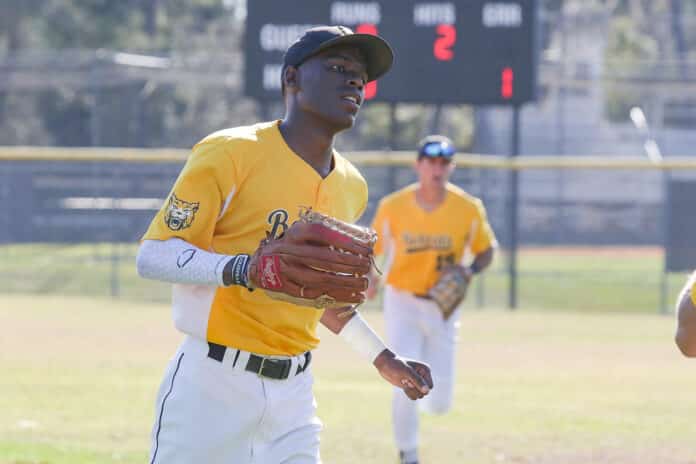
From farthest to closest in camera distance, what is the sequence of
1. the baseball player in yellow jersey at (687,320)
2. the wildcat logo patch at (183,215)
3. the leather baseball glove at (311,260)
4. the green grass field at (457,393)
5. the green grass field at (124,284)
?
the green grass field at (124,284), the green grass field at (457,393), the wildcat logo patch at (183,215), the leather baseball glove at (311,260), the baseball player in yellow jersey at (687,320)

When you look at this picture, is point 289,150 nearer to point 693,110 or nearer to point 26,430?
point 26,430

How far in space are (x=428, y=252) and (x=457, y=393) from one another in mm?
2873

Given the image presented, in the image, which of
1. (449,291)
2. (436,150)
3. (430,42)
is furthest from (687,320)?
(430,42)

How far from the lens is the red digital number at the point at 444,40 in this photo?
61.3 feet

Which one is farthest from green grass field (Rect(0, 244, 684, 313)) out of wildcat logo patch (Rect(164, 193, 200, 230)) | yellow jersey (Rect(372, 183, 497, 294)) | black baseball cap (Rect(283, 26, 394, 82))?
wildcat logo patch (Rect(164, 193, 200, 230))

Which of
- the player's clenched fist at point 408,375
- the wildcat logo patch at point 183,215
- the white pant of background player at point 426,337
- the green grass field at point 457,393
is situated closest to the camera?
the wildcat logo patch at point 183,215

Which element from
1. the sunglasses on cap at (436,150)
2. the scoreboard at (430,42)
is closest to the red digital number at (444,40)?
the scoreboard at (430,42)

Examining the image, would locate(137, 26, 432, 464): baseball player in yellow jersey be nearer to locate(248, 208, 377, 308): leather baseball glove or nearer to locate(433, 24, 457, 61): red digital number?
locate(248, 208, 377, 308): leather baseball glove

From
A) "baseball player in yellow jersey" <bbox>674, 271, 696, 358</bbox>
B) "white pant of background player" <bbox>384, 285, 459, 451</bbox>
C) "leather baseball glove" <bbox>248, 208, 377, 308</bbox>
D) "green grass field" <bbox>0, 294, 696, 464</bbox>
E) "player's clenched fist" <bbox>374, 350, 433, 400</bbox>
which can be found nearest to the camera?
"baseball player in yellow jersey" <bbox>674, 271, 696, 358</bbox>

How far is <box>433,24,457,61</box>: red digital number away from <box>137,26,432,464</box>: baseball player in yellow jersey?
14.1 metres

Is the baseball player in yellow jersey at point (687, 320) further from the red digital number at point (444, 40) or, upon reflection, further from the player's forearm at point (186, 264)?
the red digital number at point (444, 40)

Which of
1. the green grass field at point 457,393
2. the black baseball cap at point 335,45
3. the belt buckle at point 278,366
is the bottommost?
the green grass field at point 457,393

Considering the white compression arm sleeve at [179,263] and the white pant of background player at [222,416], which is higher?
the white compression arm sleeve at [179,263]

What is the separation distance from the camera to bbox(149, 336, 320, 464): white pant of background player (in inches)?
174
